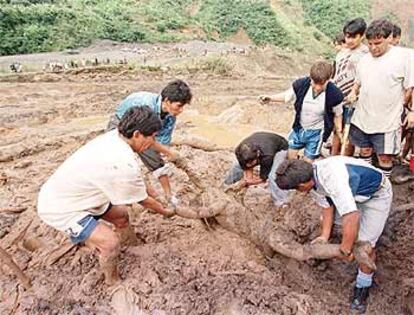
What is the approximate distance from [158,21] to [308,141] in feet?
74.6

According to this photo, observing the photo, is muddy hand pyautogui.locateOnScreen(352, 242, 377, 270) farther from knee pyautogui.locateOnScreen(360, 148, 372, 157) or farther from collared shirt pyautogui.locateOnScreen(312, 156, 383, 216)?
knee pyautogui.locateOnScreen(360, 148, 372, 157)

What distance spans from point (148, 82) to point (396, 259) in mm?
8422

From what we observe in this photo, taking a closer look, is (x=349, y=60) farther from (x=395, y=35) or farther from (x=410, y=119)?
(x=410, y=119)

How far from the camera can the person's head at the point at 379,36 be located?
12.0ft

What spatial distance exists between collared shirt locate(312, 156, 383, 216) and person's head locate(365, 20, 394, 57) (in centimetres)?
103

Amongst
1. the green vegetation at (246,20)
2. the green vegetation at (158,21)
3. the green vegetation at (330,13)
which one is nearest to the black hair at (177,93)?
the green vegetation at (158,21)

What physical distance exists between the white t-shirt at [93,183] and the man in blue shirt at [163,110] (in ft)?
2.35

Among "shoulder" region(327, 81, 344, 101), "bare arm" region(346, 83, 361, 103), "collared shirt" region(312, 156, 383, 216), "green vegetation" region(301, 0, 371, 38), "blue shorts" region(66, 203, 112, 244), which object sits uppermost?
"shoulder" region(327, 81, 344, 101)

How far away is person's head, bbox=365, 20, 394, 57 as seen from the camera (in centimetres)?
366

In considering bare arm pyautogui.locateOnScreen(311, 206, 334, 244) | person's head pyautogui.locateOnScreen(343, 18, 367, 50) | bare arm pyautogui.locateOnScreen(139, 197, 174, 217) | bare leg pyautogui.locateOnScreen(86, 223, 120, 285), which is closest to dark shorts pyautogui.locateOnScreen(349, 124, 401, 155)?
person's head pyautogui.locateOnScreen(343, 18, 367, 50)

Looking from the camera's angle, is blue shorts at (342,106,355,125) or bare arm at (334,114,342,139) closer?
bare arm at (334,114,342,139)

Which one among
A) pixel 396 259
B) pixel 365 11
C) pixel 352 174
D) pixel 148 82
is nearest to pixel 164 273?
pixel 352 174

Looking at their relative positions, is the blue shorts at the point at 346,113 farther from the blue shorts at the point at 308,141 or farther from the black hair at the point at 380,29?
the black hair at the point at 380,29

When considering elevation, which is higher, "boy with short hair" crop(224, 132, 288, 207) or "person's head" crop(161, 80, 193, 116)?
"person's head" crop(161, 80, 193, 116)
